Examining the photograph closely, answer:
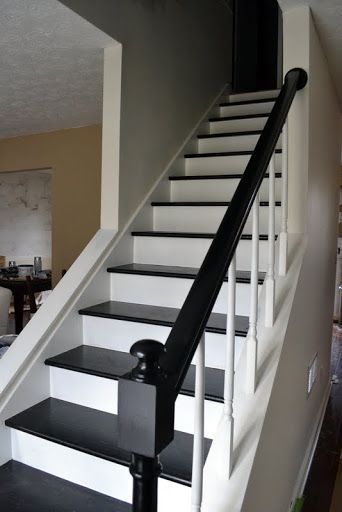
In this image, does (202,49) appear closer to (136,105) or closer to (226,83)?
(226,83)

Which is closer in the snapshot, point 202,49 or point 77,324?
point 77,324

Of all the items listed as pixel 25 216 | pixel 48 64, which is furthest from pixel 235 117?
pixel 25 216

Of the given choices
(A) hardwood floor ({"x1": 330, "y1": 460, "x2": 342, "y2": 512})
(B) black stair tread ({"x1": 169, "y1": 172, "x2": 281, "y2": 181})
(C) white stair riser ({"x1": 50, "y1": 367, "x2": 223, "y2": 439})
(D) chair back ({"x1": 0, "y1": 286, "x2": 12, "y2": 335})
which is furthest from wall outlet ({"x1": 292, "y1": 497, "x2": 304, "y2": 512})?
(D) chair back ({"x1": 0, "y1": 286, "x2": 12, "y2": 335})

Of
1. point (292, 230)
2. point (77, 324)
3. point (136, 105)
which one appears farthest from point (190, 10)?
point (77, 324)

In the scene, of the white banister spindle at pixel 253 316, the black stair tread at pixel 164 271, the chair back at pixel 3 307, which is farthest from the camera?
the chair back at pixel 3 307

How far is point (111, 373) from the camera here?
1739 millimetres

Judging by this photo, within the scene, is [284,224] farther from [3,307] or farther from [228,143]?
[3,307]

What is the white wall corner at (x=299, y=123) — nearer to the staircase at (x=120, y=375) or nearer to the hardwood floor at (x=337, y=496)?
the staircase at (x=120, y=375)

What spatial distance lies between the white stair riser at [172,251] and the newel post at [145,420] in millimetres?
1610

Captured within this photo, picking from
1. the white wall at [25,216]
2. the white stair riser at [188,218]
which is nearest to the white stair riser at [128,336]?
the white stair riser at [188,218]

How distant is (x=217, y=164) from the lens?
119 inches

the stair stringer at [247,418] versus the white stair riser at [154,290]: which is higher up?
the white stair riser at [154,290]

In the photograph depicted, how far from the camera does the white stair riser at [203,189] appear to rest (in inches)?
109

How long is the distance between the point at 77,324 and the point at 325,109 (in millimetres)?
1794
